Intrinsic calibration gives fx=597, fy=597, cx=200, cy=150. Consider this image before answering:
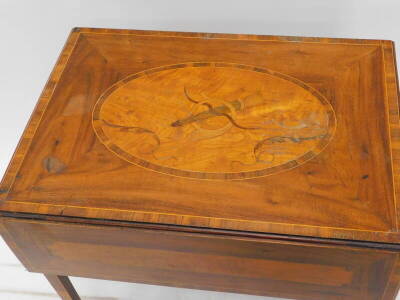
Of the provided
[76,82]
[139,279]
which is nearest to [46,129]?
[76,82]

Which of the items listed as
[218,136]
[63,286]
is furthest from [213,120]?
[63,286]

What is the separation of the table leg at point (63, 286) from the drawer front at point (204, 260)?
0.33ft

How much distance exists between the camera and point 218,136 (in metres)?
1.37

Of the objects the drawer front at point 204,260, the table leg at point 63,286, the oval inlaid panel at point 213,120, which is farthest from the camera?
the table leg at point 63,286

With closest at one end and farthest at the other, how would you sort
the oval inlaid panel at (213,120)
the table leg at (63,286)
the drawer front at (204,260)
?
the drawer front at (204,260), the oval inlaid panel at (213,120), the table leg at (63,286)

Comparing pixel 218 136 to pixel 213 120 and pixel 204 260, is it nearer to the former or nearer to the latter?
pixel 213 120

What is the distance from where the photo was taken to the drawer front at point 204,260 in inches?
47.1

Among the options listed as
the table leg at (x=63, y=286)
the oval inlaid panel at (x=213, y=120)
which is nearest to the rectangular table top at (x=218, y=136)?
the oval inlaid panel at (x=213, y=120)

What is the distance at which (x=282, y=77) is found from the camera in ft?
5.01

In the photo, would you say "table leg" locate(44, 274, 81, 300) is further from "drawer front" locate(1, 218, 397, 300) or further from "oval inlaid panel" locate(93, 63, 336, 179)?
"oval inlaid panel" locate(93, 63, 336, 179)

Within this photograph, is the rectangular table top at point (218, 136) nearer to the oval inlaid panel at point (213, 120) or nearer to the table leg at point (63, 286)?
the oval inlaid panel at point (213, 120)

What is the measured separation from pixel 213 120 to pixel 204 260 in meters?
0.34

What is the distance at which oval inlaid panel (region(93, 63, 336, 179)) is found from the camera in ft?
4.30

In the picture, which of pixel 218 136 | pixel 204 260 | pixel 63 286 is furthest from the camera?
pixel 63 286
